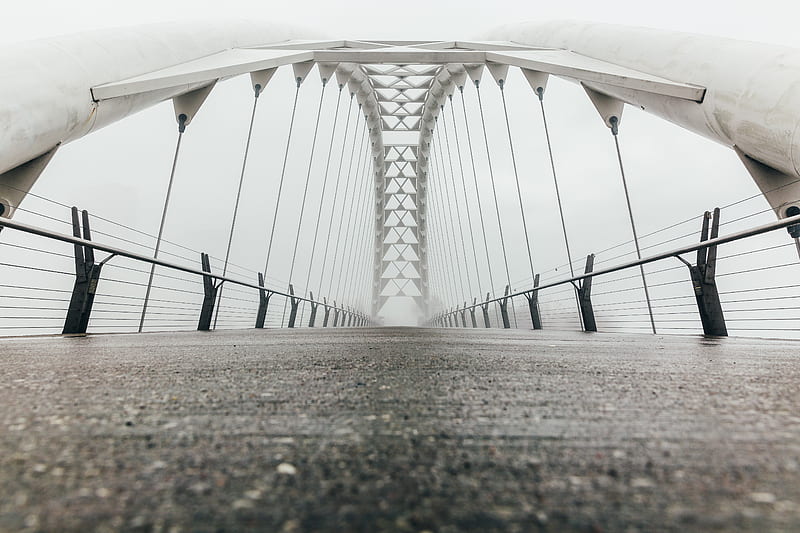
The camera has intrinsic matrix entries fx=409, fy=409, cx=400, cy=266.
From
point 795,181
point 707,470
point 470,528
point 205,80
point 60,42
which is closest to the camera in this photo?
point 470,528

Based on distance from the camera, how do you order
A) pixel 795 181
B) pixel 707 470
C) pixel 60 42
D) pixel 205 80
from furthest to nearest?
pixel 205 80 < pixel 60 42 < pixel 795 181 < pixel 707 470

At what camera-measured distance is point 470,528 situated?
12.9 inches

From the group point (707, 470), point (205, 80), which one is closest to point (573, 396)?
point (707, 470)

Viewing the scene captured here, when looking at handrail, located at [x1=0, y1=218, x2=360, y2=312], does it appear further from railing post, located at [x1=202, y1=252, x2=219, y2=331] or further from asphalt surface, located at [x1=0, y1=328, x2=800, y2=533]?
asphalt surface, located at [x1=0, y1=328, x2=800, y2=533]

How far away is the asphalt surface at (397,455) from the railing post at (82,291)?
8.84 feet

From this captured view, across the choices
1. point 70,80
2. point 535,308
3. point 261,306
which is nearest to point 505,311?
point 535,308

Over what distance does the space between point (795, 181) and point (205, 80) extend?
8.01m

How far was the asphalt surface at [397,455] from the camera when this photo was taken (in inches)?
13.6

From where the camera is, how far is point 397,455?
493 millimetres

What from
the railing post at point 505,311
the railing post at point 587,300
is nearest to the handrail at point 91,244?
the railing post at point 587,300

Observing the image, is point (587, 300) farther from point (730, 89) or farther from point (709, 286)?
point (730, 89)

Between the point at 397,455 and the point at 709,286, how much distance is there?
380 centimetres

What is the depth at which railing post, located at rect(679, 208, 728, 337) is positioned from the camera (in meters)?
3.31

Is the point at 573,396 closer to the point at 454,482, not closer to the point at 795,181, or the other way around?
the point at 454,482
